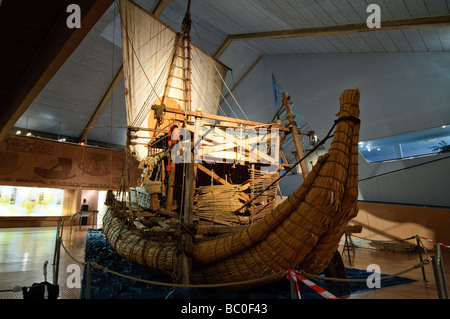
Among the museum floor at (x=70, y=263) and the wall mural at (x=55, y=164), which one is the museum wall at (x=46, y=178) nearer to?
the wall mural at (x=55, y=164)

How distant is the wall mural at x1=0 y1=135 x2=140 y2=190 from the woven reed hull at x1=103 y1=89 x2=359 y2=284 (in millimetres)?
9837

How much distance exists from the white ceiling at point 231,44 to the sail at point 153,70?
0.83 metres

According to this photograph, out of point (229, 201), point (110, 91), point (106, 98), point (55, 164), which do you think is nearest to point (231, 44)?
point (110, 91)

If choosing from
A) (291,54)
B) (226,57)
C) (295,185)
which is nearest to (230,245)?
(295,185)

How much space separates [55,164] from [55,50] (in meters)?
10.5

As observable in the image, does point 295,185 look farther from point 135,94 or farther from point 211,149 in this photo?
point 135,94

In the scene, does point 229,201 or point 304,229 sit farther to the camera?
point 229,201

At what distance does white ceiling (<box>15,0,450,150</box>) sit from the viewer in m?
4.94

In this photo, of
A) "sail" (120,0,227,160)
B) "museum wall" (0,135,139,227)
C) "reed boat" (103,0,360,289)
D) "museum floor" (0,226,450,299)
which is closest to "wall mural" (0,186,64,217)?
"museum wall" (0,135,139,227)

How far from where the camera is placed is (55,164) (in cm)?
1066

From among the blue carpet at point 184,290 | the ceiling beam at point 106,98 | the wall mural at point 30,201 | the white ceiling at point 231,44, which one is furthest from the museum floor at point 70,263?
the ceiling beam at point 106,98

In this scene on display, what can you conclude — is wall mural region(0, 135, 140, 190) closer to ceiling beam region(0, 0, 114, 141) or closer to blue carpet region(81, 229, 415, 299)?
blue carpet region(81, 229, 415, 299)

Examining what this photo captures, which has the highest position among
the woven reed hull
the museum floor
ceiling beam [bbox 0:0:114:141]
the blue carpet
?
ceiling beam [bbox 0:0:114:141]

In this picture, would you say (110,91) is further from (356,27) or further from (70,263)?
(356,27)
